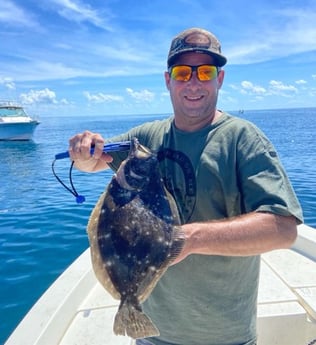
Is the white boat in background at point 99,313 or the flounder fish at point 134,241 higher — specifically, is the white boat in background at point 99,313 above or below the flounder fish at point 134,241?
below

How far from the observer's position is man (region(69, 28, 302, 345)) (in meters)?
Answer: 2.30

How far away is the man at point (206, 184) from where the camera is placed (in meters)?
2.30

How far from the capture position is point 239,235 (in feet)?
6.81

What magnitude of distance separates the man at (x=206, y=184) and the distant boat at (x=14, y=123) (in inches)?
1830

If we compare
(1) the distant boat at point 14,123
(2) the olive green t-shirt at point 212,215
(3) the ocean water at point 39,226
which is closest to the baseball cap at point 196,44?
(2) the olive green t-shirt at point 212,215

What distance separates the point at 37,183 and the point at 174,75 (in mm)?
17943

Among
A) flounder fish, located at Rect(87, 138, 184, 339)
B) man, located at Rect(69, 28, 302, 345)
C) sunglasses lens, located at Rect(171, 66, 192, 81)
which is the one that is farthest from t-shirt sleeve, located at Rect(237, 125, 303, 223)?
sunglasses lens, located at Rect(171, 66, 192, 81)

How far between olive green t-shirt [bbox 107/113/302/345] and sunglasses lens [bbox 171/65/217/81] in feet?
1.12

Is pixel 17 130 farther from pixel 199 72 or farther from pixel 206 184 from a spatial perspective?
pixel 206 184

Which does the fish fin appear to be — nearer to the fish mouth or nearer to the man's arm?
the man's arm

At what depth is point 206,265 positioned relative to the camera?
2482 millimetres

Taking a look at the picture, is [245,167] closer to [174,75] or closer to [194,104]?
[194,104]

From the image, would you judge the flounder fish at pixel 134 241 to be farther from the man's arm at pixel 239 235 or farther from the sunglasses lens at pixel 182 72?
the sunglasses lens at pixel 182 72

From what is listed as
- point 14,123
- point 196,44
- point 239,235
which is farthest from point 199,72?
point 14,123
